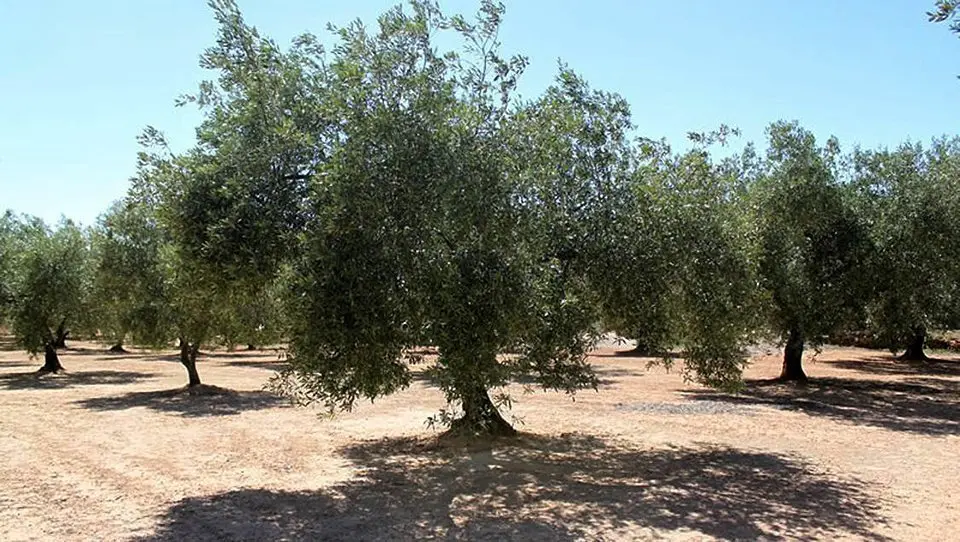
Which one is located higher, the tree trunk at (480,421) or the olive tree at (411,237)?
the olive tree at (411,237)

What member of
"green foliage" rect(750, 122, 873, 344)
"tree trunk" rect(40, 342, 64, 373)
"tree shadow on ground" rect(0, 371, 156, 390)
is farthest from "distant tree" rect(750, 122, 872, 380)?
"tree trunk" rect(40, 342, 64, 373)

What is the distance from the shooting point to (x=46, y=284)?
3028 cm

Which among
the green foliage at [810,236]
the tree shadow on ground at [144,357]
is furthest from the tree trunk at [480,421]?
the tree shadow on ground at [144,357]

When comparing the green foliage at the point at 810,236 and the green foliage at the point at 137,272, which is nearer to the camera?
the green foliage at the point at 810,236

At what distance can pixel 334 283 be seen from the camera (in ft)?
31.7

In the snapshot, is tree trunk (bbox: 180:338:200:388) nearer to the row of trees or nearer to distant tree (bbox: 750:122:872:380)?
the row of trees

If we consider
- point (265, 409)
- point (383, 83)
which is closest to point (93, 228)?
point (265, 409)

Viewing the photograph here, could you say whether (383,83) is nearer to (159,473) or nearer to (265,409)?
(159,473)

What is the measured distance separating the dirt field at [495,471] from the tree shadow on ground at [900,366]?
8660 mm

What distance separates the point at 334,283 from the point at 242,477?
200 inches

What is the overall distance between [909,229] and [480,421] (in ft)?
49.2

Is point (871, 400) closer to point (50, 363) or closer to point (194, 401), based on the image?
point (194, 401)

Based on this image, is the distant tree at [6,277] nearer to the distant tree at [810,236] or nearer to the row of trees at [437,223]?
the row of trees at [437,223]

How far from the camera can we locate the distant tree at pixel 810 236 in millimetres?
21719
